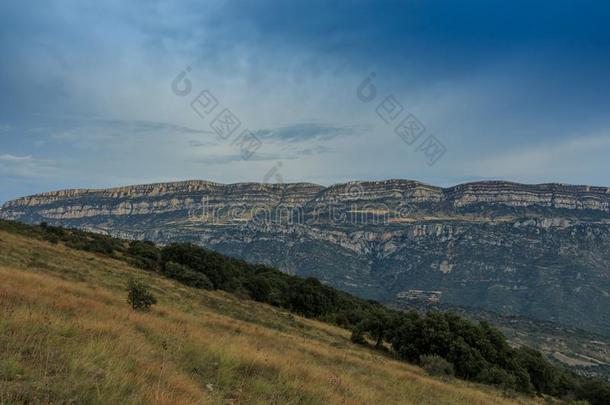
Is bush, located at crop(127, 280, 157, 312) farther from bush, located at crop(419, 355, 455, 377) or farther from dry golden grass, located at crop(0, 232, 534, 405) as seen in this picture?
bush, located at crop(419, 355, 455, 377)

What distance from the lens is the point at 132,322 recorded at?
11312mm

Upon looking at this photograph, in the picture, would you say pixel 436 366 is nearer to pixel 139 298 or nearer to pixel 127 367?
pixel 139 298

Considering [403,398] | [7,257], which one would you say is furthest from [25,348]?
[7,257]

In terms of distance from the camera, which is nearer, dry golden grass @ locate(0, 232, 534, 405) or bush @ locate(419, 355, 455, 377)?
dry golden grass @ locate(0, 232, 534, 405)

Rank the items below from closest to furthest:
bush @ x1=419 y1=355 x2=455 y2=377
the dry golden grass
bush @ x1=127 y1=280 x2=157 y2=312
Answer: the dry golden grass, bush @ x1=127 y1=280 x2=157 y2=312, bush @ x1=419 y1=355 x2=455 y2=377

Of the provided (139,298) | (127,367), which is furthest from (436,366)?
(127,367)

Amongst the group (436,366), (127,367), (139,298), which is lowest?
(436,366)

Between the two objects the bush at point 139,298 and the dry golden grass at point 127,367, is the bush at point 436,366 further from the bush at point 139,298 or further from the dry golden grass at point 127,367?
the bush at point 139,298

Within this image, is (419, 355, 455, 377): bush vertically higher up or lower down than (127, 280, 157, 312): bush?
lower down

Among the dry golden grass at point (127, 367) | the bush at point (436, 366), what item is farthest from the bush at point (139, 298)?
the bush at point (436, 366)

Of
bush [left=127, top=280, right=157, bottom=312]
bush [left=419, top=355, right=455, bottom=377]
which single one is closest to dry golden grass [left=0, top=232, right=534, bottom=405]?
bush [left=127, top=280, right=157, bottom=312]

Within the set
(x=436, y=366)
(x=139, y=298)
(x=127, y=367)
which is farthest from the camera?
(x=436, y=366)

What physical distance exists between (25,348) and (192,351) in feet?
11.9

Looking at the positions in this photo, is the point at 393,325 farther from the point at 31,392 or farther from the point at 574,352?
the point at 574,352
